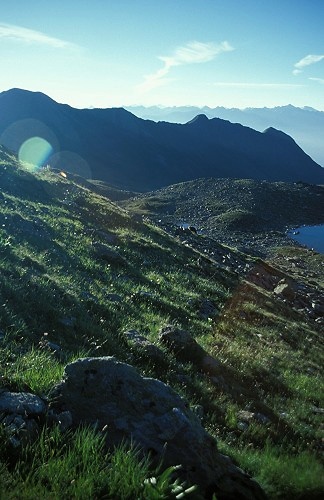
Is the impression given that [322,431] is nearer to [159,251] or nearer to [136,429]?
[136,429]

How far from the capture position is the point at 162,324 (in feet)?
46.0

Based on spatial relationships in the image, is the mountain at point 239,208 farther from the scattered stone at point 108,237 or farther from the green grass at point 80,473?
the green grass at point 80,473

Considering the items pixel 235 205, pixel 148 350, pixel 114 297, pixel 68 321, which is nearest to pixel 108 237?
pixel 114 297

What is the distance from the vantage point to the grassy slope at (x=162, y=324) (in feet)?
25.2

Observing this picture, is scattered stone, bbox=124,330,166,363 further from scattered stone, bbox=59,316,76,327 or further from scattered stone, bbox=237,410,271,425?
scattered stone, bbox=237,410,271,425

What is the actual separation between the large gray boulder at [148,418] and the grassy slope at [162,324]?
0.53 metres

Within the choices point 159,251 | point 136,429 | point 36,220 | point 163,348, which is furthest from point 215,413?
point 159,251

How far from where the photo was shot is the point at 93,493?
13.9 feet

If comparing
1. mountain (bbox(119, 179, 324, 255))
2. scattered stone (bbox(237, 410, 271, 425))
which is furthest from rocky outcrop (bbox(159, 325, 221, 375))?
mountain (bbox(119, 179, 324, 255))

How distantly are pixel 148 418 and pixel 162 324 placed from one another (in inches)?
333

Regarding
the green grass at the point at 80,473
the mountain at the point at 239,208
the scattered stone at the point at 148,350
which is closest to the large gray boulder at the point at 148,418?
the green grass at the point at 80,473

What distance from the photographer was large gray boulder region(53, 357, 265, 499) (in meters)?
5.21

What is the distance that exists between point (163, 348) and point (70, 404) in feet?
20.2

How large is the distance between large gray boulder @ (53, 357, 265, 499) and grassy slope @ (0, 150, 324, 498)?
527 millimetres
